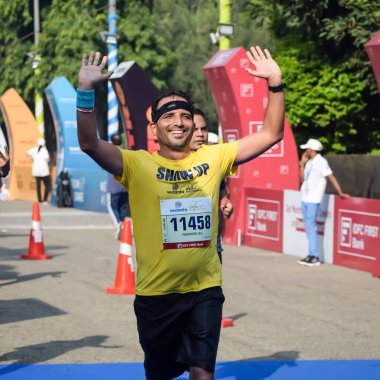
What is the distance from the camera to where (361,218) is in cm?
1436

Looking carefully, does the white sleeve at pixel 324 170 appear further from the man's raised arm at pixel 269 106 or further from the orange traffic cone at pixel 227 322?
the man's raised arm at pixel 269 106

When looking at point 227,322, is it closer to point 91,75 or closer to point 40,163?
point 91,75

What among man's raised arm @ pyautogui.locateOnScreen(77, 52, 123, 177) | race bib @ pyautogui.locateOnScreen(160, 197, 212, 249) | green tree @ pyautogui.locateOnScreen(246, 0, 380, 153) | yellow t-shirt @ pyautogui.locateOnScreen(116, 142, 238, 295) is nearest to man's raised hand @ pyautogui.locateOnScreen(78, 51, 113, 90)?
man's raised arm @ pyautogui.locateOnScreen(77, 52, 123, 177)

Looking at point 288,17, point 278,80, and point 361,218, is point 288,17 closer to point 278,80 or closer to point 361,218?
point 361,218

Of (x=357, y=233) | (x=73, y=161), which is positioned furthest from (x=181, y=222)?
(x=73, y=161)

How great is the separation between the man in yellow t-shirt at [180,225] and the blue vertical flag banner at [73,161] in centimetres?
2086

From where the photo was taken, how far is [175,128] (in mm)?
5605

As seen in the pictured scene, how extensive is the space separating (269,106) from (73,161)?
24.1 m

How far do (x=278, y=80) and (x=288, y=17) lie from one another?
54.6 ft

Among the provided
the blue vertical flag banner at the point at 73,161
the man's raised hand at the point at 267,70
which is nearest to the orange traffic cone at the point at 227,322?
the man's raised hand at the point at 267,70

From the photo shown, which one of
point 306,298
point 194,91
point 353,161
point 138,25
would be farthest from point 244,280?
point 194,91

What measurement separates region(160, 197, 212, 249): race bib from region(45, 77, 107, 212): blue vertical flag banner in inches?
824

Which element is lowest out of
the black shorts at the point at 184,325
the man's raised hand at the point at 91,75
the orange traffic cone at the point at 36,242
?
the orange traffic cone at the point at 36,242

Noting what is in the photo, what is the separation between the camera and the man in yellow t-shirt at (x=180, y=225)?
5.59 meters
